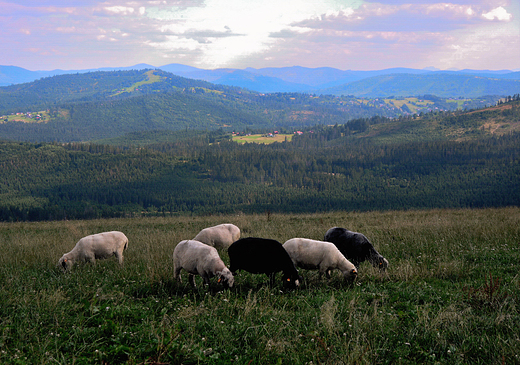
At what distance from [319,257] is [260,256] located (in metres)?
1.97

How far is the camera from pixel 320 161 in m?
181

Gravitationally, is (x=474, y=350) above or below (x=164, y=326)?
below

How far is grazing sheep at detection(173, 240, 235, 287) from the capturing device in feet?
29.1

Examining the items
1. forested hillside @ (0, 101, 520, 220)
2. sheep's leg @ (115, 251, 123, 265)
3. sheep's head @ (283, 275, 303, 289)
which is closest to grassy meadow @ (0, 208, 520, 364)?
sheep's head @ (283, 275, 303, 289)

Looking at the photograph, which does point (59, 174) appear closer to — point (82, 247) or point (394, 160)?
point (394, 160)

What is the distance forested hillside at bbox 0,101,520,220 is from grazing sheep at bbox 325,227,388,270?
3440 inches

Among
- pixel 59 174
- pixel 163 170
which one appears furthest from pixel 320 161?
pixel 59 174

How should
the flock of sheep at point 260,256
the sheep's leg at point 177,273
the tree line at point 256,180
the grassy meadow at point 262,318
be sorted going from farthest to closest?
the tree line at point 256,180, the sheep's leg at point 177,273, the flock of sheep at point 260,256, the grassy meadow at point 262,318

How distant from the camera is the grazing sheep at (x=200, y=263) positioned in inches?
349

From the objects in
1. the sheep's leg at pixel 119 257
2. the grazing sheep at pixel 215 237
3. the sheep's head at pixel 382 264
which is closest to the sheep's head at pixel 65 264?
the sheep's leg at pixel 119 257

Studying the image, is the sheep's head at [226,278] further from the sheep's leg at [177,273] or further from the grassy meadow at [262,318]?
the sheep's leg at [177,273]

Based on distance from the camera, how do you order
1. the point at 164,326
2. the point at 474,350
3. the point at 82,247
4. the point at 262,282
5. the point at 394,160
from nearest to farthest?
the point at 474,350 → the point at 164,326 → the point at 262,282 → the point at 82,247 → the point at 394,160

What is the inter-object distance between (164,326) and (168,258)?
18.1ft

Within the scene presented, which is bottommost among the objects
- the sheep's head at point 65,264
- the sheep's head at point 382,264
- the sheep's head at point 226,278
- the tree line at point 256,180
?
the tree line at point 256,180
